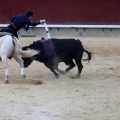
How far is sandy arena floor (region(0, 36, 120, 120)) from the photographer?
5.81 meters

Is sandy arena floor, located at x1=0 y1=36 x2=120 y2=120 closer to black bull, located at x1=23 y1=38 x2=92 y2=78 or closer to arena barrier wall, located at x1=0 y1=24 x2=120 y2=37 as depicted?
black bull, located at x1=23 y1=38 x2=92 y2=78

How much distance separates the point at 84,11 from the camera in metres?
19.2

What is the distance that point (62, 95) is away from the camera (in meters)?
7.02

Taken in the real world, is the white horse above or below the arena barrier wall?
above

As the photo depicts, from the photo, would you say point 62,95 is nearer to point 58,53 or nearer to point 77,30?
point 58,53

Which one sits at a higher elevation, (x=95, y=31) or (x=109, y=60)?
(x=109, y=60)

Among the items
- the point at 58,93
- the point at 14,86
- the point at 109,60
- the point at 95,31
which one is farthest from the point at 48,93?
the point at 95,31

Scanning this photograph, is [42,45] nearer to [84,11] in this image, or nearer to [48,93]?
[48,93]

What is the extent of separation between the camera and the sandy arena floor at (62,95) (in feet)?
19.1

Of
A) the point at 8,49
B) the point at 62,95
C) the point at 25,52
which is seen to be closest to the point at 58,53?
the point at 25,52

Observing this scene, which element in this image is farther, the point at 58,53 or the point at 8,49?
the point at 58,53

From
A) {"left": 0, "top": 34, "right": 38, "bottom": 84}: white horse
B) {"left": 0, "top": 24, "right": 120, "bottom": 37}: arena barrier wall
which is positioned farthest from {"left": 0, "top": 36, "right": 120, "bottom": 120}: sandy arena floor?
{"left": 0, "top": 24, "right": 120, "bottom": 37}: arena barrier wall

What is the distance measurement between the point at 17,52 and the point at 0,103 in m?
2.08

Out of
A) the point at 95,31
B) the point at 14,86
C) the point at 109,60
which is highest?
the point at 14,86
